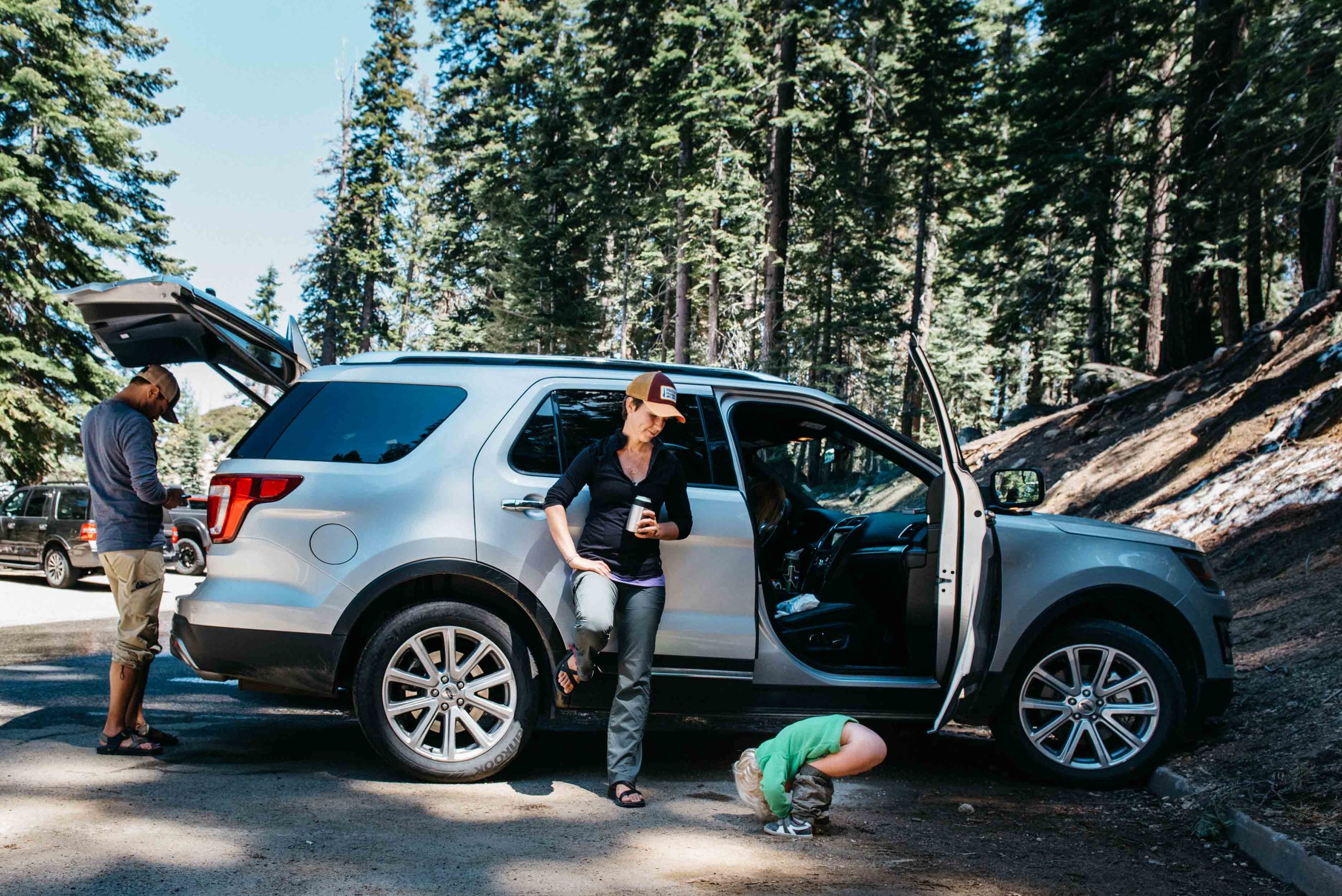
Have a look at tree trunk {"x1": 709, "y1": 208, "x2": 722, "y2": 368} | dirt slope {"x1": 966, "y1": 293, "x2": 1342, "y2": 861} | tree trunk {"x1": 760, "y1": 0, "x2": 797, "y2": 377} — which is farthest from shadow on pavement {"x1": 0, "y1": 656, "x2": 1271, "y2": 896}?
tree trunk {"x1": 709, "y1": 208, "x2": 722, "y2": 368}

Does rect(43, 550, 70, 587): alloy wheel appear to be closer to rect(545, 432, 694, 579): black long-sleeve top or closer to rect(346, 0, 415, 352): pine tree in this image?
rect(545, 432, 694, 579): black long-sleeve top

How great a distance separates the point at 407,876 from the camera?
3.75 meters

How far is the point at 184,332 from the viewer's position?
617cm

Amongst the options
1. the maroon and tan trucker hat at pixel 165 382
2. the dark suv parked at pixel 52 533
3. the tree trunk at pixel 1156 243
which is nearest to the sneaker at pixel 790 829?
the maroon and tan trucker hat at pixel 165 382

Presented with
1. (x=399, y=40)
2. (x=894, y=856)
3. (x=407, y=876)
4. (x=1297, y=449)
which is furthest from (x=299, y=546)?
(x=399, y=40)

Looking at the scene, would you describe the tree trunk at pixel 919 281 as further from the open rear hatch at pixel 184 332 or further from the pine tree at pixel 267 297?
the pine tree at pixel 267 297

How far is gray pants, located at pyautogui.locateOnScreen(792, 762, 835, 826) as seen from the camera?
14.8 ft

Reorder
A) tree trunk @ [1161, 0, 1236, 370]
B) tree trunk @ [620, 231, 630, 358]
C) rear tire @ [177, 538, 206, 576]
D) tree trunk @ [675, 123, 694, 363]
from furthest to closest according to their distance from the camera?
tree trunk @ [620, 231, 630, 358] < tree trunk @ [675, 123, 694, 363] < rear tire @ [177, 538, 206, 576] < tree trunk @ [1161, 0, 1236, 370]

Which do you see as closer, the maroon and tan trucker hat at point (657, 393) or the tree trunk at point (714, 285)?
the maroon and tan trucker hat at point (657, 393)

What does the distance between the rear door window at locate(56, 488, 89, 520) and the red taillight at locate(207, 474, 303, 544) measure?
13840 mm

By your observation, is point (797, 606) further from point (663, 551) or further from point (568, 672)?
point (568, 672)

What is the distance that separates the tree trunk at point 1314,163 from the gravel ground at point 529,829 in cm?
873

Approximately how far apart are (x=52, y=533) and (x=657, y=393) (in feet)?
51.9

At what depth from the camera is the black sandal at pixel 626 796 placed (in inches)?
187
